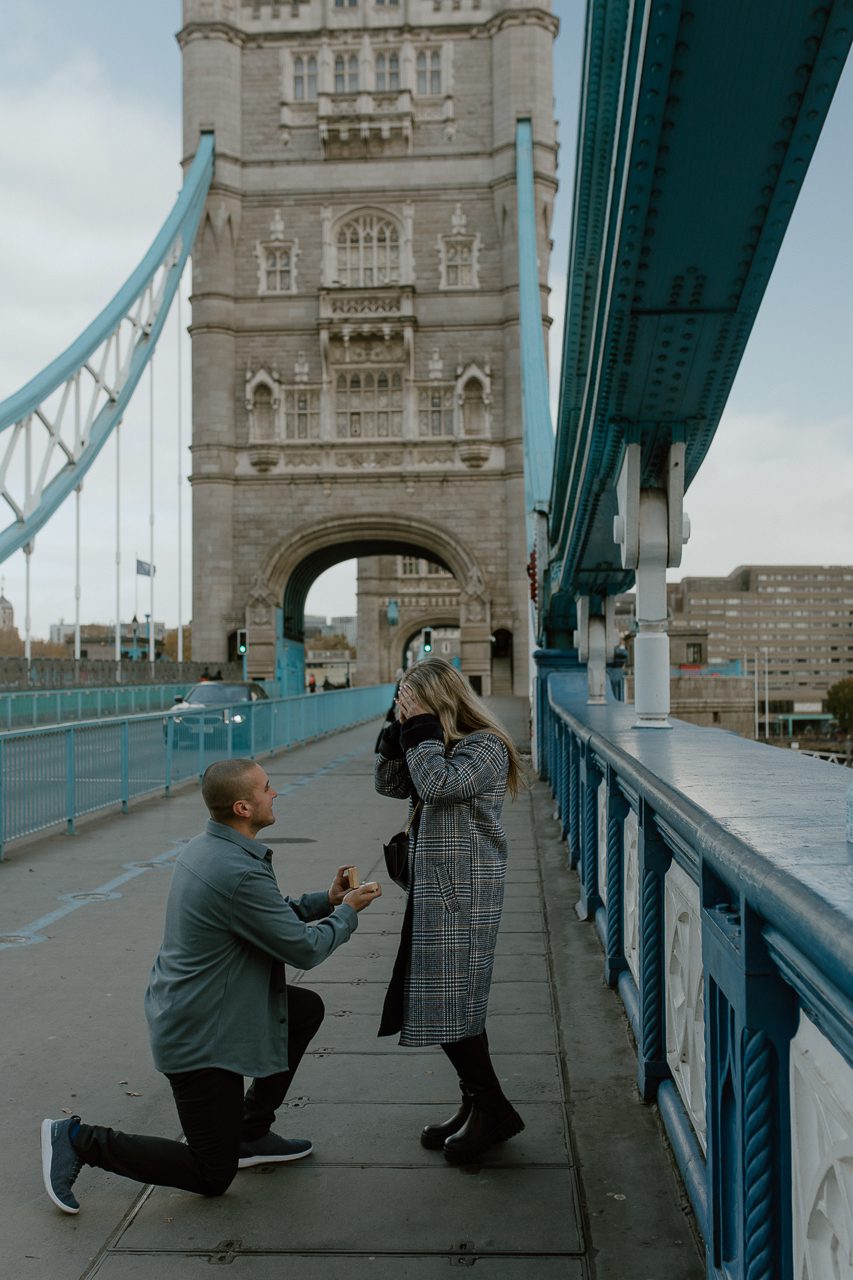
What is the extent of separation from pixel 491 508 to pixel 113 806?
2368cm

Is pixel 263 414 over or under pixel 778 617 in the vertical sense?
over

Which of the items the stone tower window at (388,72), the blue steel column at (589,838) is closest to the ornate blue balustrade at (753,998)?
the blue steel column at (589,838)

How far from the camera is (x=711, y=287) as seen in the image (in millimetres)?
4199

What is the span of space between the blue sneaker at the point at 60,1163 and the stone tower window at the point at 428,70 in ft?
116

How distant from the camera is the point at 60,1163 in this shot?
2766 millimetres

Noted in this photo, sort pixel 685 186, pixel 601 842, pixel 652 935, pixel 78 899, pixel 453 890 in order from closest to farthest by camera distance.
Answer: pixel 453 890 → pixel 652 935 → pixel 685 186 → pixel 601 842 → pixel 78 899

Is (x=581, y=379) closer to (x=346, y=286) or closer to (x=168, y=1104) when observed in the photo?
(x=168, y=1104)

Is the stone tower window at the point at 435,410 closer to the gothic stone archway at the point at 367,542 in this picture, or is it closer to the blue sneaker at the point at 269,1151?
the gothic stone archway at the point at 367,542

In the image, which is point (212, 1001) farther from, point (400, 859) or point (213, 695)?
point (213, 695)

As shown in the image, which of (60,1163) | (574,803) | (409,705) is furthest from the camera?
(574,803)

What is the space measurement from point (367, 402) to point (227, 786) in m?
31.6

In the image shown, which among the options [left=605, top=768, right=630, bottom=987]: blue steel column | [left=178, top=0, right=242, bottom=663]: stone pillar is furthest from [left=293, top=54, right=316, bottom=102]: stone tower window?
[left=605, top=768, right=630, bottom=987]: blue steel column

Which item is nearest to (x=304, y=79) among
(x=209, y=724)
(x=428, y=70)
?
(x=428, y=70)

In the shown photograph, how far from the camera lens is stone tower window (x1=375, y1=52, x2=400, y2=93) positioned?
33969mm
